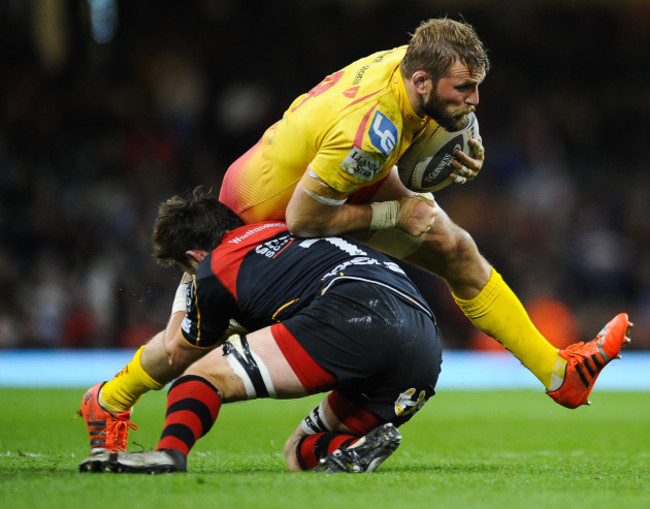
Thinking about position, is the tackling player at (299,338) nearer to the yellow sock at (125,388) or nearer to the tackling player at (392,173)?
the tackling player at (392,173)

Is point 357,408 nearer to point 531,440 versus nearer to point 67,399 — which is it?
point 531,440

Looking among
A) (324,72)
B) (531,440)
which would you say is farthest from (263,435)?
(324,72)

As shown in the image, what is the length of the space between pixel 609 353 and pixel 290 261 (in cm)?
162

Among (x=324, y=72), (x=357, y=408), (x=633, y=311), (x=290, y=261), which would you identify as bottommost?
(x=633, y=311)

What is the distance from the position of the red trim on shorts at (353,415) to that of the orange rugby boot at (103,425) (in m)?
0.92

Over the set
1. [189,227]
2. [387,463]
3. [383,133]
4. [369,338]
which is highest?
[383,133]

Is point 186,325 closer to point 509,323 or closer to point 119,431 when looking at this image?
point 119,431

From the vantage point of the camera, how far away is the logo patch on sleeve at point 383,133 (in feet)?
12.9

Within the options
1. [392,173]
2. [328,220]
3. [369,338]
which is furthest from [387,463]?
[392,173]

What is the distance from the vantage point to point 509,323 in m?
4.71

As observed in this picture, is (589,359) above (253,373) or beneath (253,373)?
beneath

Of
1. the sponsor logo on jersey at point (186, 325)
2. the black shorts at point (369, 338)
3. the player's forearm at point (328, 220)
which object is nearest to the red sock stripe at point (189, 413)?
the sponsor logo on jersey at point (186, 325)

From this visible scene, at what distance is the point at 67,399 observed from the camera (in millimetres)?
8430

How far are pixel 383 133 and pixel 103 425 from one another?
1.70 metres
